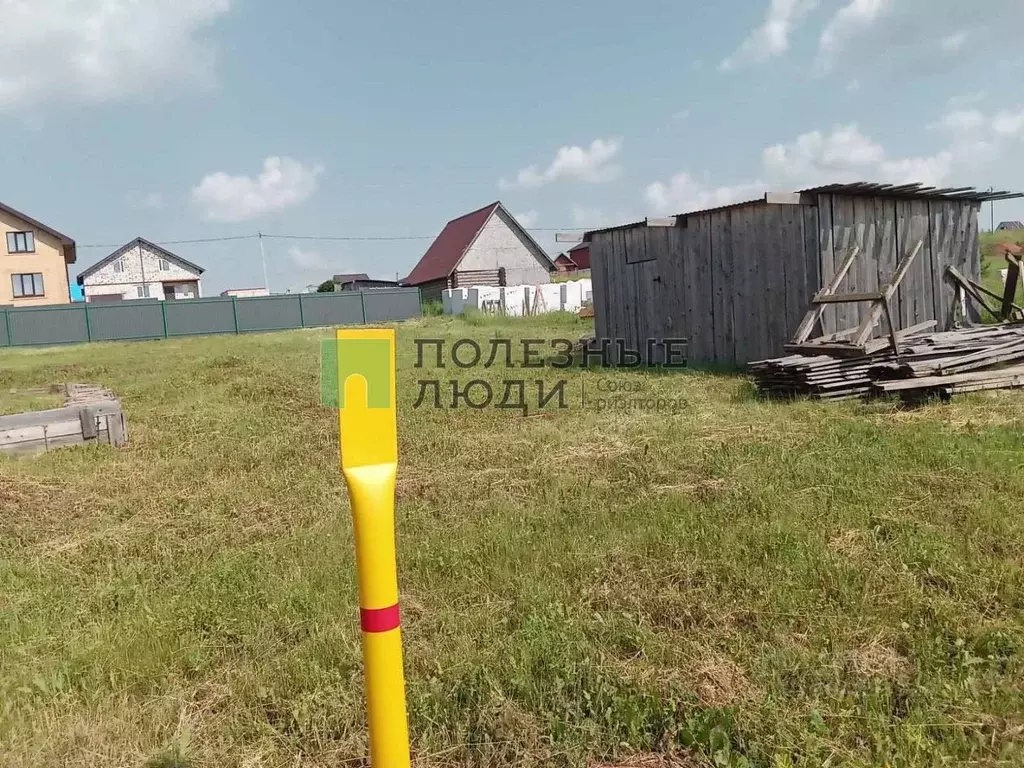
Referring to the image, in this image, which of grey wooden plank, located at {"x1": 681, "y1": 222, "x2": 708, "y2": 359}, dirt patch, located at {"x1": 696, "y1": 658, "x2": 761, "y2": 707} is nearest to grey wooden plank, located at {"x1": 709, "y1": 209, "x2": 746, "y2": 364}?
grey wooden plank, located at {"x1": 681, "y1": 222, "x2": 708, "y2": 359}

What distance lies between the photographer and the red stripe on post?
1.75m

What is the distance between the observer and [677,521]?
470 cm

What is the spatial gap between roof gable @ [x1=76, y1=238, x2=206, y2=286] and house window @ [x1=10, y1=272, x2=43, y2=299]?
1562cm

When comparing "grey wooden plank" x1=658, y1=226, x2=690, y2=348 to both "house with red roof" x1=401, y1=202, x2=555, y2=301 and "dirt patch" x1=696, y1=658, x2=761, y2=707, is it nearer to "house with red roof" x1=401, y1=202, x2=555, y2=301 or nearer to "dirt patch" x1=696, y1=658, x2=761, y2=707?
"dirt patch" x1=696, y1=658, x2=761, y2=707

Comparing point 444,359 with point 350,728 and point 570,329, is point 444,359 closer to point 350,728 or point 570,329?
point 570,329

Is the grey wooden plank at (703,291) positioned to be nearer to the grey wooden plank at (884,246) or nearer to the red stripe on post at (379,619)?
the grey wooden plank at (884,246)

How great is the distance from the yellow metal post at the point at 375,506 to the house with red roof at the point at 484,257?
3958cm

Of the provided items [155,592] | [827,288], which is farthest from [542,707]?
[827,288]

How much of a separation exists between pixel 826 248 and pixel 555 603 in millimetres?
9904

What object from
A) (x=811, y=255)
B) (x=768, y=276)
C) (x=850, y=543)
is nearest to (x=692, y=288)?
(x=768, y=276)

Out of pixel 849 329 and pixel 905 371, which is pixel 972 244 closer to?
pixel 849 329

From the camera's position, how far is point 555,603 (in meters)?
3.64

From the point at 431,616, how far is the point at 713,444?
412cm

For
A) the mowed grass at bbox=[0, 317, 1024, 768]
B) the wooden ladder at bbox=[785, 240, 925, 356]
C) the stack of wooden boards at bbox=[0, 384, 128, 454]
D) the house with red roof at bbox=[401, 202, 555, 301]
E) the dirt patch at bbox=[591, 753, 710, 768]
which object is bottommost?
the dirt patch at bbox=[591, 753, 710, 768]
